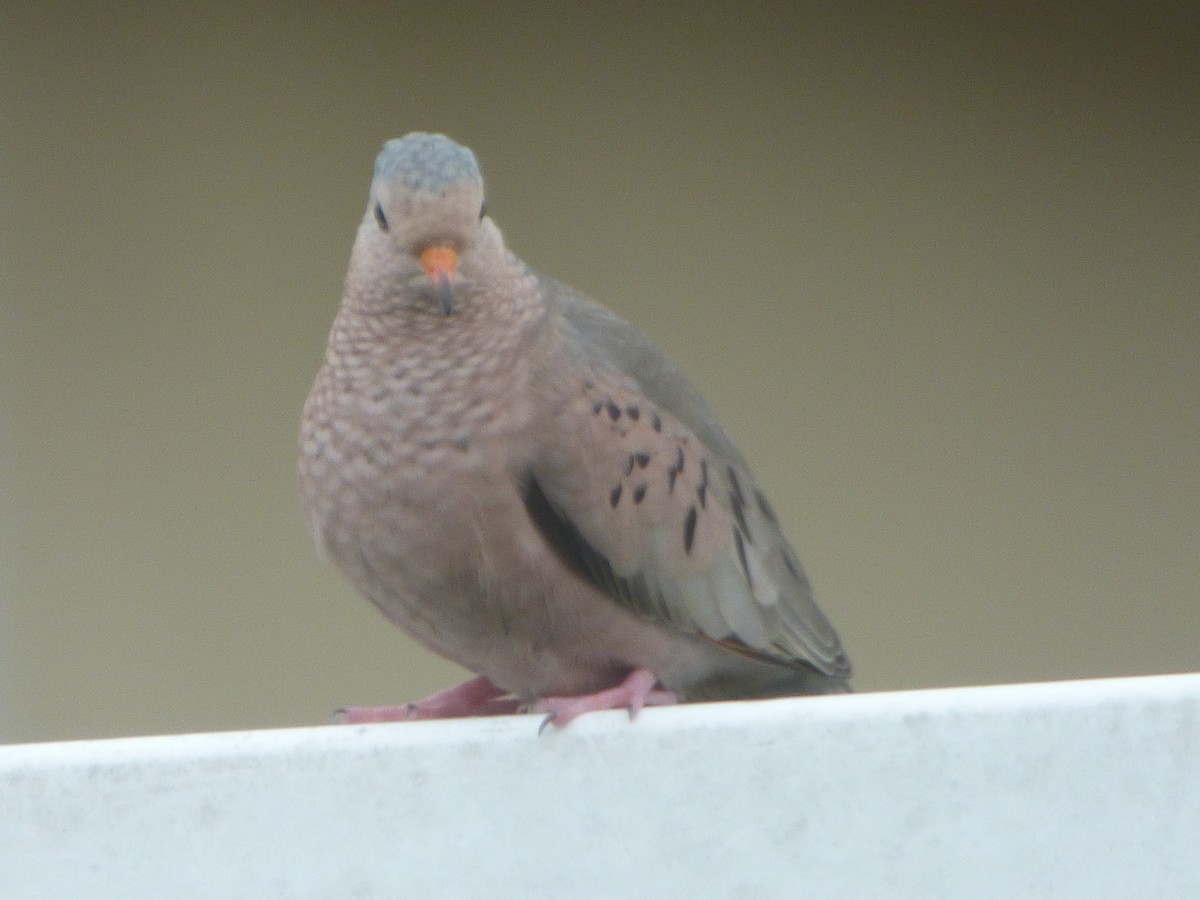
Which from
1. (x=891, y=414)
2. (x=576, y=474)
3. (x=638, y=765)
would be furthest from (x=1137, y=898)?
(x=891, y=414)

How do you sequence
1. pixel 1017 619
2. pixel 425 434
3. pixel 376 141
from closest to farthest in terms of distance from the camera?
pixel 425 434 < pixel 376 141 < pixel 1017 619

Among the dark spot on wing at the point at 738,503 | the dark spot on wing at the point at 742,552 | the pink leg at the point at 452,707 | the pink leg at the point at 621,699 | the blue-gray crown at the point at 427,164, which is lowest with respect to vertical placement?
the pink leg at the point at 452,707

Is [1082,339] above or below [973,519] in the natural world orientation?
above

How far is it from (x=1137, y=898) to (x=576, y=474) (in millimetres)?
823

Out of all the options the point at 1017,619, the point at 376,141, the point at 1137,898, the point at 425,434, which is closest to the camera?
the point at 1137,898

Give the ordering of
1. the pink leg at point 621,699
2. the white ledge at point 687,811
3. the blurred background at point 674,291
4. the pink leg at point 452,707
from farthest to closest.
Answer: the blurred background at point 674,291 → the pink leg at point 452,707 → the pink leg at point 621,699 → the white ledge at point 687,811

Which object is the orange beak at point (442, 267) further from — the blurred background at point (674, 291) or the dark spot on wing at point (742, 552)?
the blurred background at point (674, 291)

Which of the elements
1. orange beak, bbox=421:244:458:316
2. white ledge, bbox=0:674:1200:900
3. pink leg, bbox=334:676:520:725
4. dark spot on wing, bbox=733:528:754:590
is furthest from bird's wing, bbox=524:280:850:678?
white ledge, bbox=0:674:1200:900

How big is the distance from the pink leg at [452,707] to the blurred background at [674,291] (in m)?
1.22

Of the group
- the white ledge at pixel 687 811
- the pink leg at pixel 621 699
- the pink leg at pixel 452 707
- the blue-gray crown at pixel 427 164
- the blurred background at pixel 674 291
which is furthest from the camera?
the blurred background at pixel 674 291

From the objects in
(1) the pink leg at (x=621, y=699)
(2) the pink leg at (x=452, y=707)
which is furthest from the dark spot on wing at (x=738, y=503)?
(2) the pink leg at (x=452, y=707)

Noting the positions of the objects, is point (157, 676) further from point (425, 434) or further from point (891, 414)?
point (425, 434)

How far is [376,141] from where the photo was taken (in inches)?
135

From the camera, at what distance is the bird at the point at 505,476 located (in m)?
1.93
